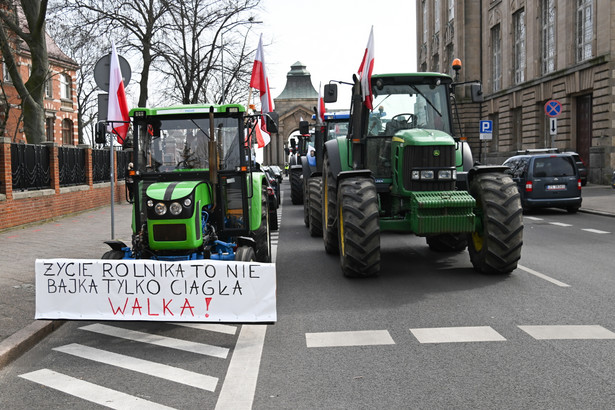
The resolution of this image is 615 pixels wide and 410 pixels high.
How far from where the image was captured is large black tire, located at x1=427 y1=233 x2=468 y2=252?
11.0 m

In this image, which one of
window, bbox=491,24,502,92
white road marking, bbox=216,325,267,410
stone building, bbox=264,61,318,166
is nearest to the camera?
white road marking, bbox=216,325,267,410

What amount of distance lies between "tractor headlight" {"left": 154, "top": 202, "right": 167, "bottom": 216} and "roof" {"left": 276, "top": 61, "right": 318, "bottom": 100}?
3849 inches

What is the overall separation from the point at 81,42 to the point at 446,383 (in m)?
25.4

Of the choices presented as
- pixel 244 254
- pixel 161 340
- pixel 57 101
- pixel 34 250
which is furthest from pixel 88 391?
pixel 57 101

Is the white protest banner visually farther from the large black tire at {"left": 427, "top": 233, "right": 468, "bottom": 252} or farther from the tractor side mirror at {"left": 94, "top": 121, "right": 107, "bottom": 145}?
the large black tire at {"left": 427, "top": 233, "right": 468, "bottom": 252}

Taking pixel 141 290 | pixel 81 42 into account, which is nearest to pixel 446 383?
pixel 141 290

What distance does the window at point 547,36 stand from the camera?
36938mm

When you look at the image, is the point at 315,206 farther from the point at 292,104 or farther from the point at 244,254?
the point at 292,104

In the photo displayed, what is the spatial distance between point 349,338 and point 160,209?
A: 2287 millimetres

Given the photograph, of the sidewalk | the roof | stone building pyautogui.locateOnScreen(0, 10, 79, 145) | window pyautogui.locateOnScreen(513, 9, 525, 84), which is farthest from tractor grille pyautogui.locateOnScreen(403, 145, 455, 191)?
the roof

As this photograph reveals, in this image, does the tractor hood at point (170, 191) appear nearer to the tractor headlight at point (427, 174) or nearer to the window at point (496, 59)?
the tractor headlight at point (427, 174)

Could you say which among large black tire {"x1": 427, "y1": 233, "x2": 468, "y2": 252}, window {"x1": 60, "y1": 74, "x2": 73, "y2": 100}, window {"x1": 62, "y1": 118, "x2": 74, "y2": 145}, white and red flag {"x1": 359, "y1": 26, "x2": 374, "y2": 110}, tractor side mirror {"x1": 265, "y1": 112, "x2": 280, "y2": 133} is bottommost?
large black tire {"x1": 427, "y1": 233, "x2": 468, "y2": 252}

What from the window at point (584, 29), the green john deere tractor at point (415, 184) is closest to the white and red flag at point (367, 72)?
the green john deere tractor at point (415, 184)

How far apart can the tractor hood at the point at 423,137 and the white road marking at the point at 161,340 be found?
Result: 419 centimetres
